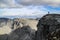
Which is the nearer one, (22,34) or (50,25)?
(50,25)

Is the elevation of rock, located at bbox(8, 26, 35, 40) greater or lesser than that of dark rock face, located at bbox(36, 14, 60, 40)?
lesser

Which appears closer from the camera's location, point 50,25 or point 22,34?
point 50,25

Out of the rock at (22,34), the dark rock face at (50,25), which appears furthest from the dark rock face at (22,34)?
the dark rock face at (50,25)

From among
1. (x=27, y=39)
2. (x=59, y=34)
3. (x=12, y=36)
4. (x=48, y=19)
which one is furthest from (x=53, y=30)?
(x=12, y=36)

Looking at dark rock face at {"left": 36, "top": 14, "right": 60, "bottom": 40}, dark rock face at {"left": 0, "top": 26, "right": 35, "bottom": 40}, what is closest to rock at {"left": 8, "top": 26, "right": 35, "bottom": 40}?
dark rock face at {"left": 0, "top": 26, "right": 35, "bottom": 40}

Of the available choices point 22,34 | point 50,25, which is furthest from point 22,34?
point 50,25

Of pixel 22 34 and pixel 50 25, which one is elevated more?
pixel 50 25

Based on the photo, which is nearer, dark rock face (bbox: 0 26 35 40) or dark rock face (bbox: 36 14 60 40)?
dark rock face (bbox: 36 14 60 40)

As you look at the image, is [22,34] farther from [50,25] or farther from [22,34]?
[50,25]

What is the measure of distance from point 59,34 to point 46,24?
475cm

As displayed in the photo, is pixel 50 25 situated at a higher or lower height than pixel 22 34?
higher

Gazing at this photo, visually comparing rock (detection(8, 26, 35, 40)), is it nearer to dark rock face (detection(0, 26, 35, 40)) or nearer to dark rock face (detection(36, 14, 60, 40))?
dark rock face (detection(0, 26, 35, 40))

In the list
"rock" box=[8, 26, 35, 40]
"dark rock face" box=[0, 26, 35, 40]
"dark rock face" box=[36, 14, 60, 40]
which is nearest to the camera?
"dark rock face" box=[36, 14, 60, 40]

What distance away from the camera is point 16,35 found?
71.1 m
